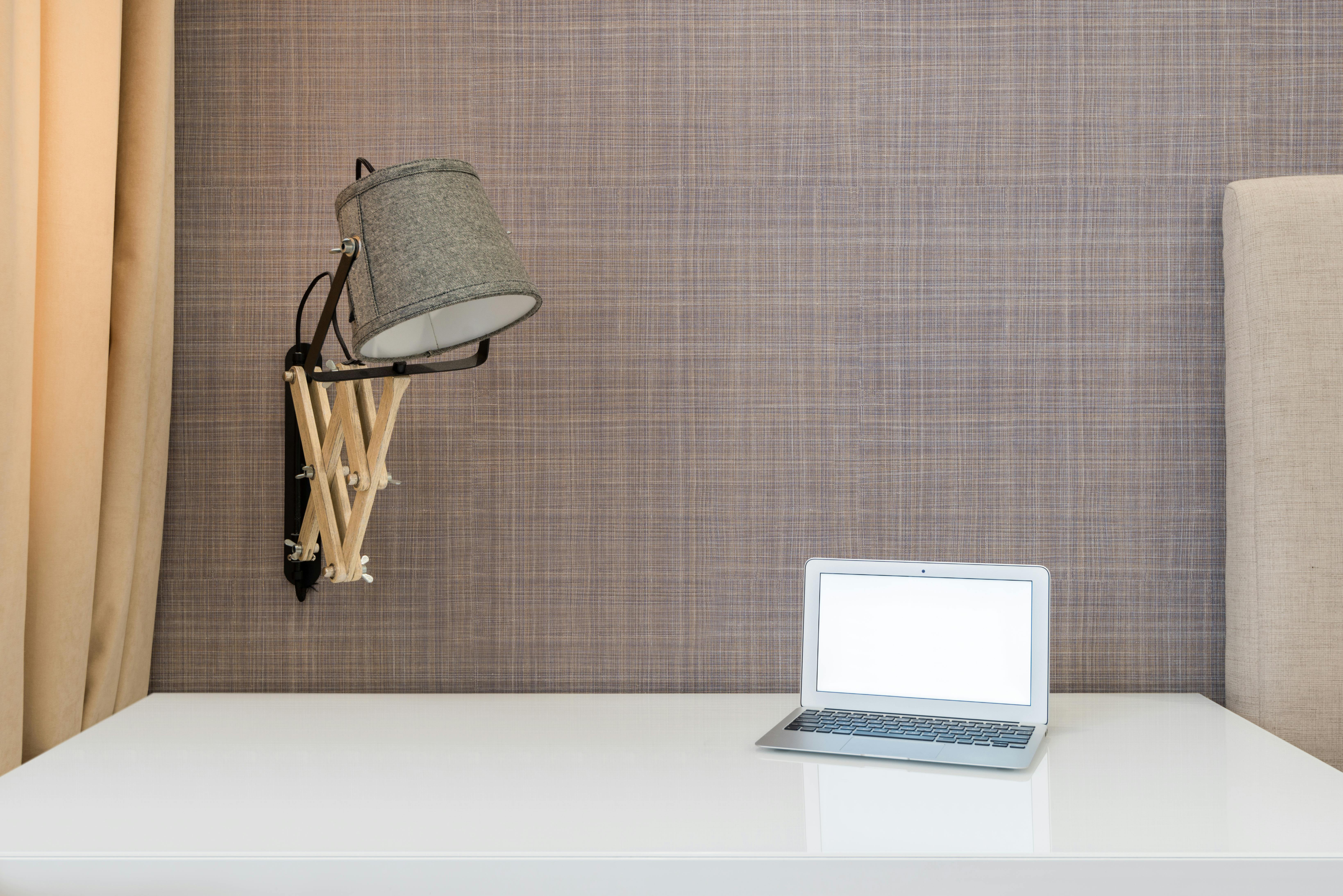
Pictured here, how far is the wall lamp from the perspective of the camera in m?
0.90

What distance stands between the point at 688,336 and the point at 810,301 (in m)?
0.16

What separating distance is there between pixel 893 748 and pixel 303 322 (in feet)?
2.80

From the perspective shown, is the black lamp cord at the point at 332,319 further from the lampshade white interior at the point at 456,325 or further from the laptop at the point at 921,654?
the laptop at the point at 921,654

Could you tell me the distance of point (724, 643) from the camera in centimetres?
122

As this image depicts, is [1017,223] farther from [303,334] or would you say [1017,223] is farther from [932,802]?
[303,334]

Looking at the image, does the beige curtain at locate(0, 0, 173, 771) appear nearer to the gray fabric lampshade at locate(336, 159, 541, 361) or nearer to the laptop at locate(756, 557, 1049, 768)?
the gray fabric lampshade at locate(336, 159, 541, 361)

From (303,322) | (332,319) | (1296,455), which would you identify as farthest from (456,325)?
(1296,455)

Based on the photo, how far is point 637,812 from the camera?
80 cm

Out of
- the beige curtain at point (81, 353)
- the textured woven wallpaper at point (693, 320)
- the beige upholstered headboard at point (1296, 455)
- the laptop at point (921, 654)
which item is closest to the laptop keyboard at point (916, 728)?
the laptop at point (921, 654)

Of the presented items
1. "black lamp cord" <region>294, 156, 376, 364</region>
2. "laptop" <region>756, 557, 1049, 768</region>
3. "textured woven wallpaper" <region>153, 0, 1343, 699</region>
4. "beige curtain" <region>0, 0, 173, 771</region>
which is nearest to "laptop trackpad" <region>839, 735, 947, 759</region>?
"laptop" <region>756, 557, 1049, 768</region>

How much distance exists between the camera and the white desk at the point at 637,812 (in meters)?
0.71

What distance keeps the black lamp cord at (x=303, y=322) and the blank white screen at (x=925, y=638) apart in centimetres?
62

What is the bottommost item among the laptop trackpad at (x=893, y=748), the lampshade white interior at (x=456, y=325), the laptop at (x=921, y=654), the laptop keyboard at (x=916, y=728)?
the laptop trackpad at (x=893, y=748)

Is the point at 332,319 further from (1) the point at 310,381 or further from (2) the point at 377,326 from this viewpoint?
(2) the point at 377,326
